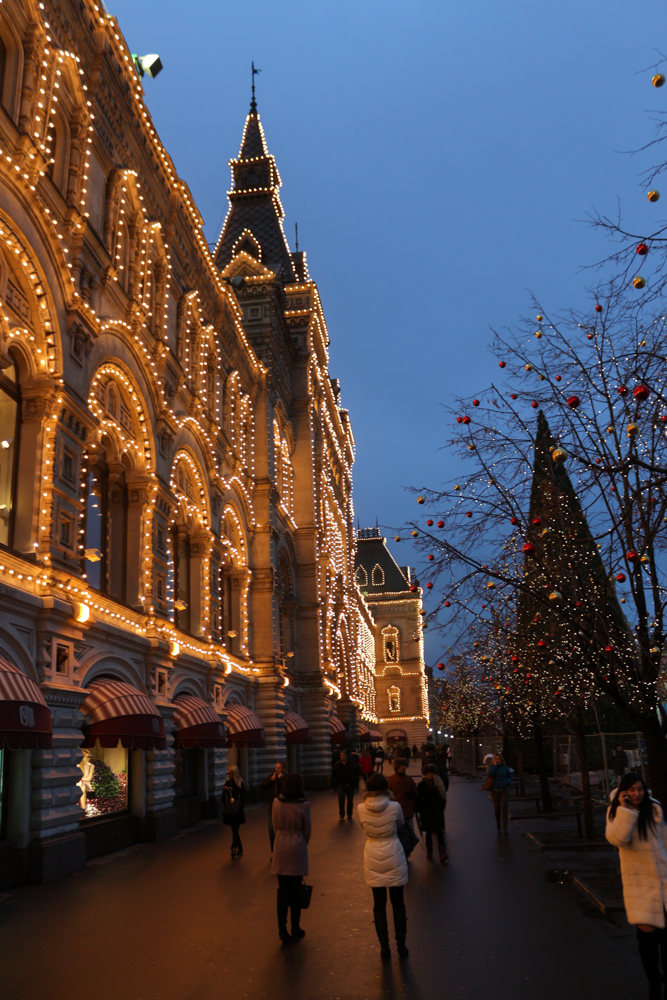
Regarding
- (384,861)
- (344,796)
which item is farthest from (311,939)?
(344,796)

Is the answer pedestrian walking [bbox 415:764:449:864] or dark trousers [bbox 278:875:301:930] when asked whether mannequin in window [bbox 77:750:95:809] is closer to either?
pedestrian walking [bbox 415:764:449:864]

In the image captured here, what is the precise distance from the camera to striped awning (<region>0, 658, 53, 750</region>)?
10.5 m

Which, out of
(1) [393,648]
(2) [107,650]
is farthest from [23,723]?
(1) [393,648]

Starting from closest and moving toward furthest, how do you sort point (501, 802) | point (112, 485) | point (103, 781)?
point (103, 781), point (501, 802), point (112, 485)

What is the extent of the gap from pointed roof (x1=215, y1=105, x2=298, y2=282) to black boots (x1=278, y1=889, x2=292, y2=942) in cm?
3717

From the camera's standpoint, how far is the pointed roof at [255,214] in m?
44.3

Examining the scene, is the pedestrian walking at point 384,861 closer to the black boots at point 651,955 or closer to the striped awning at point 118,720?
the black boots at point 651,955

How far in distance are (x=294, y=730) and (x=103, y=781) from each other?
17086 millimetres

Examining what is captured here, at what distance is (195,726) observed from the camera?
65.4 feet

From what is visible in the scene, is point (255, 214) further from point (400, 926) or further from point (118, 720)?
point (400, 926)

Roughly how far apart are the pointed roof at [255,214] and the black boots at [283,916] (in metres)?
37.2

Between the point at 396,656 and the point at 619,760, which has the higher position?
the point at 396,656

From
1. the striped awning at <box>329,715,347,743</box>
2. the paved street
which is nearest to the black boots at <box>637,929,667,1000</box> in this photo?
the paved street

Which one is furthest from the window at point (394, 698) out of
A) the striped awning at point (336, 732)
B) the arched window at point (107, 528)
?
the arched window at point (107, 528)
